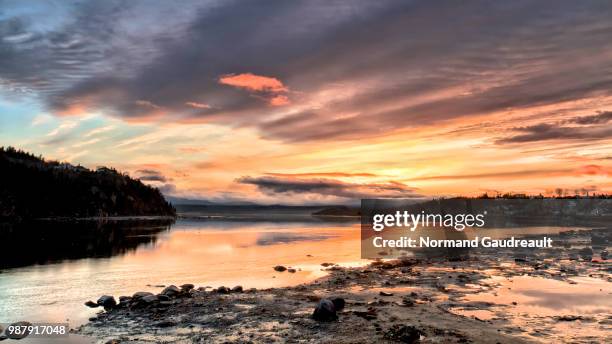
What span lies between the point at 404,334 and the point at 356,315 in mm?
3807

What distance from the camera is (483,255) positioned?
4878 cm

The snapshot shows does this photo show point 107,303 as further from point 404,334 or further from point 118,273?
point 404,334

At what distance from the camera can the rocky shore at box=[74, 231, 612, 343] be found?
1656 centimetres

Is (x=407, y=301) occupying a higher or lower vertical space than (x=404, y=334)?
lower

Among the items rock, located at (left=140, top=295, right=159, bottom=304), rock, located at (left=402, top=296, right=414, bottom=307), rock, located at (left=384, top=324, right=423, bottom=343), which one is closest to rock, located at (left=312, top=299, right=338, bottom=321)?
rock, located at (left=384, top=324, right=423, bottom=343)

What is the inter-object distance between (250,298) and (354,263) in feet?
68.9

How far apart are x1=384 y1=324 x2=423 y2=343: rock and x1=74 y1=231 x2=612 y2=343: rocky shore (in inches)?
1.4

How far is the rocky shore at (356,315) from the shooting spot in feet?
54.3

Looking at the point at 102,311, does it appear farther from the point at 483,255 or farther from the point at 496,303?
the point at 483,255

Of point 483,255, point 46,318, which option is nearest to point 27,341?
point 46,318

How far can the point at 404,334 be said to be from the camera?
15.9 metres

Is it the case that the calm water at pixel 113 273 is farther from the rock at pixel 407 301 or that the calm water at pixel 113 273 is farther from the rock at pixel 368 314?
the rock at pixel 368 314

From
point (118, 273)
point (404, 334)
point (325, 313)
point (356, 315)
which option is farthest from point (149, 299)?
point (118, 273)

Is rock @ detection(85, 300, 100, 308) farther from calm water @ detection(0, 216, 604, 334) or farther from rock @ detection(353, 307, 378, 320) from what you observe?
rock @ detection(353, 307, 378, 320)
